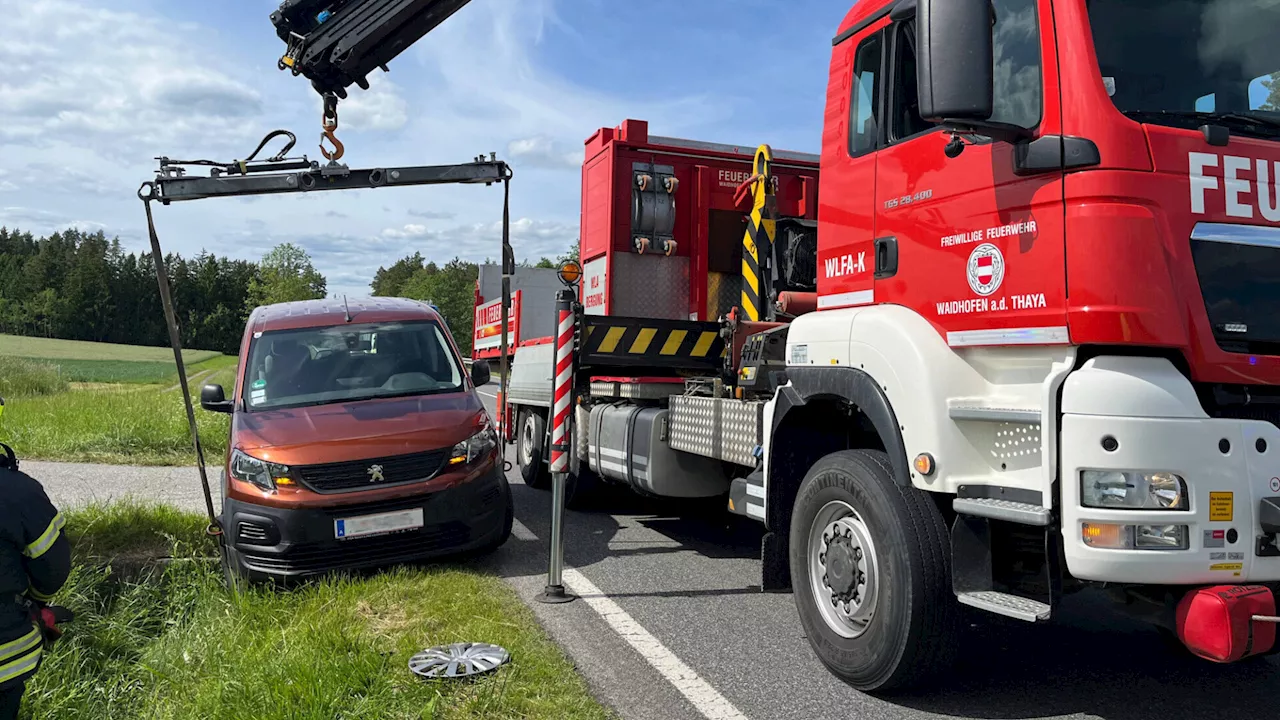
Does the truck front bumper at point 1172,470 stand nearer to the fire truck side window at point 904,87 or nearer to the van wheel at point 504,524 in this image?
the fire truck side window at point 904,87

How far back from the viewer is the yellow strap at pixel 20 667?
315cm

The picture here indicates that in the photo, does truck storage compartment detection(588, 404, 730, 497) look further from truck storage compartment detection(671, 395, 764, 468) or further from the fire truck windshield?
the fire truck windshield

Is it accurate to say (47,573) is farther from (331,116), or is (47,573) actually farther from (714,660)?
(331,116)

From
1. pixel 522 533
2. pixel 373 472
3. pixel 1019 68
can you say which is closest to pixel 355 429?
pixel 373 472

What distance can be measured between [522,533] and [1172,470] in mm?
5242

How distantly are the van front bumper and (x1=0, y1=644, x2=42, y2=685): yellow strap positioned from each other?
2294 mm

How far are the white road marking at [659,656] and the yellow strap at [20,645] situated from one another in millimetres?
2401

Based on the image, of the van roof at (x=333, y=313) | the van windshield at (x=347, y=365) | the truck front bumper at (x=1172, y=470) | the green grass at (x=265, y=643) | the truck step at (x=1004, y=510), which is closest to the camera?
the truck front bumper at (x=1172, y=470)

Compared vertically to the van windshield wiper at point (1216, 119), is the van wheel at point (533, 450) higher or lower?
lower

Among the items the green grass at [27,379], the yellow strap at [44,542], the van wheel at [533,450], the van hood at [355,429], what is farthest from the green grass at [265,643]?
the green grass at [27,379]

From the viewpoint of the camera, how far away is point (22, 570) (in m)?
3.24

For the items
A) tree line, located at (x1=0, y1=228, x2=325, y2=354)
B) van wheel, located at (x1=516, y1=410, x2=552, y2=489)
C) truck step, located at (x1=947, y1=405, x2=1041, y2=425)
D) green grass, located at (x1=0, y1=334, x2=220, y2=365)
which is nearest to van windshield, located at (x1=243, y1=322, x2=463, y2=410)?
van wheel, located at (x1=516, y1=410, x2=552, y2=489)

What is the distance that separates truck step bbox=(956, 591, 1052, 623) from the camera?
10.2ft

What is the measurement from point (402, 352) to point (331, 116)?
1760mm
